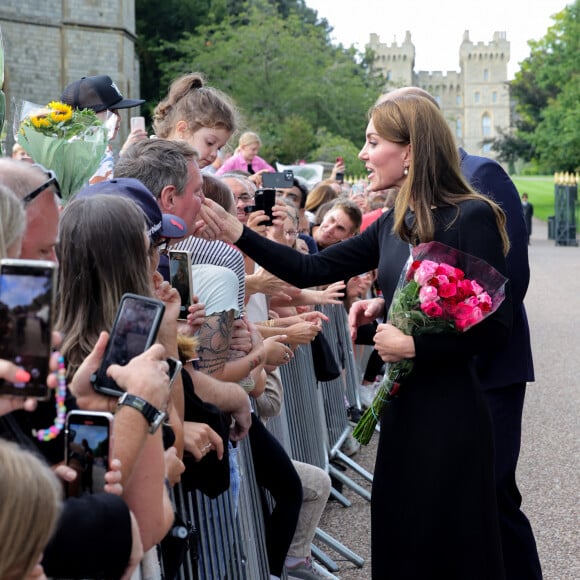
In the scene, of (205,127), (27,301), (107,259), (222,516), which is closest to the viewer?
(27,301)

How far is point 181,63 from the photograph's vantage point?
44.1 metres

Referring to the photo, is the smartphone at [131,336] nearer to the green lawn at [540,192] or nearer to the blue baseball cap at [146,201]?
the blue baseball cap at [146,201]

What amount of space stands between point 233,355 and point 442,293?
840 millimetres

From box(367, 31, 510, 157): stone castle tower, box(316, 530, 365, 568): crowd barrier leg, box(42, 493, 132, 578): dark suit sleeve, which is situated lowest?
box(316, 530, 365, 568): crowd barrier leg

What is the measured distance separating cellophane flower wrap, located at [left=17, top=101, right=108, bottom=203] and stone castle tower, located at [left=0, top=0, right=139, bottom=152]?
1464 inches

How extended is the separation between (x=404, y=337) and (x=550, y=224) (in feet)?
125

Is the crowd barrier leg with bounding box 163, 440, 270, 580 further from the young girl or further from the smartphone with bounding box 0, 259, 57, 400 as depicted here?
the young girl

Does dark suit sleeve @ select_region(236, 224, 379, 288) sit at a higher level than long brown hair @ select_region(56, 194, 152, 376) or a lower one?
lower

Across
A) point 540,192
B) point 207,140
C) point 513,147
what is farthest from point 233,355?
point 513,147

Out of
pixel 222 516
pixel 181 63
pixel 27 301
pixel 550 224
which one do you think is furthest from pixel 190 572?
pixel 181 63

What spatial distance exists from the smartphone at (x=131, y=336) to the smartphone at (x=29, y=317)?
0.51 metres

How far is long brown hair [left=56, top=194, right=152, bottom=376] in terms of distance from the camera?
107 inches

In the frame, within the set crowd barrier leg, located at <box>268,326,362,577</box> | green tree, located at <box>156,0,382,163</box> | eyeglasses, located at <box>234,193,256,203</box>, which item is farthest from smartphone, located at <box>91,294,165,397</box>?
green tree, located at <box>156,0,382,163</box>

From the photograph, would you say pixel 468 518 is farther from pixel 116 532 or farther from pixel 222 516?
pixel 116 532
